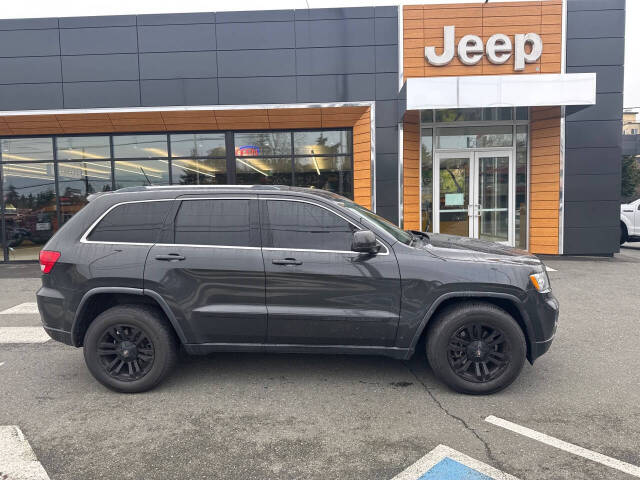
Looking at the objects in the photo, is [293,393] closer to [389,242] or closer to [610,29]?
[389,242]

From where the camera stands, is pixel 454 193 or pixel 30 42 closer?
pixel 30 42

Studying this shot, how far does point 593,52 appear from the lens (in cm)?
1090

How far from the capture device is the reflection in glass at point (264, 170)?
1192 cm

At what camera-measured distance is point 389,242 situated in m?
3.94

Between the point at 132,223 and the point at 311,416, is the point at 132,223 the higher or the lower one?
the higher one

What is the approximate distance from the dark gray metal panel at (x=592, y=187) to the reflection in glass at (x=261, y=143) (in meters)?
7.13

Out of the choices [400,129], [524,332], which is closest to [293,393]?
[524,332]

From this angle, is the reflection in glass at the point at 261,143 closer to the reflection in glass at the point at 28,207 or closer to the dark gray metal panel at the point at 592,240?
the reflection in glass at the point at 28,207

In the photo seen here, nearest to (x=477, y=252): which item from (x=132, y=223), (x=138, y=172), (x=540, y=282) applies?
(x=540, y=282)

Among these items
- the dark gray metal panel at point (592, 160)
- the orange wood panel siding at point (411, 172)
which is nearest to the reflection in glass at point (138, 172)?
the orange wood panel siding at point (411, 172)

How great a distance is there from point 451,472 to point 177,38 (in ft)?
37.0

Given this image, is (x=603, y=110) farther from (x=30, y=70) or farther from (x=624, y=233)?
(x=30, y=70)

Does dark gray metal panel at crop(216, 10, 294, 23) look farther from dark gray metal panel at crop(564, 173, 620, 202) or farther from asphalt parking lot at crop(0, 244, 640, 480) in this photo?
asphalt parking lot at crop(0, 244, 640, 480)

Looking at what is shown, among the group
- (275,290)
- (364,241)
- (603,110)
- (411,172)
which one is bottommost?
(275,290)
